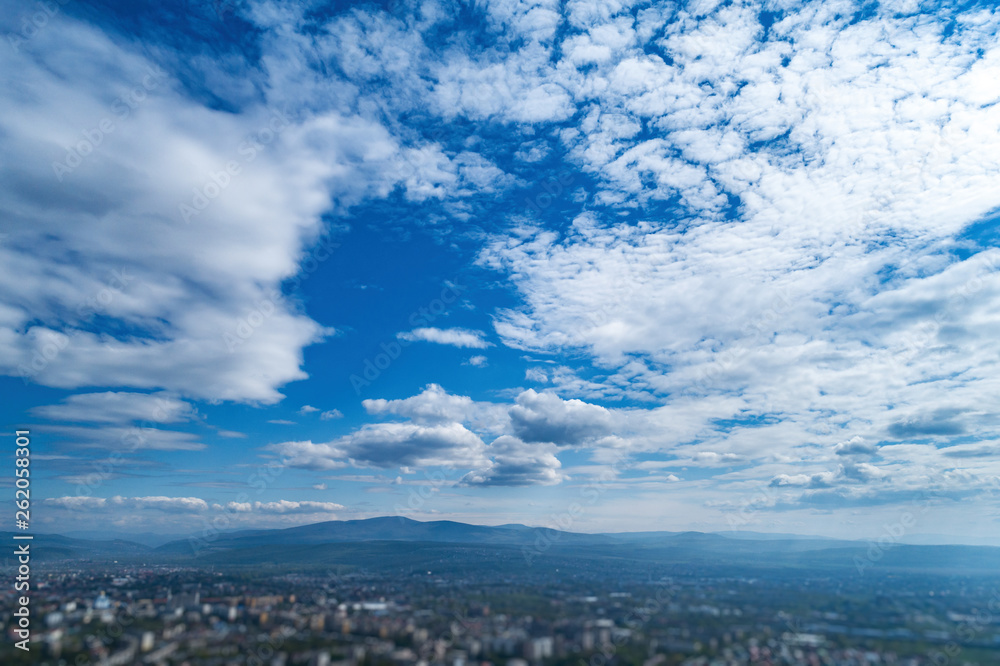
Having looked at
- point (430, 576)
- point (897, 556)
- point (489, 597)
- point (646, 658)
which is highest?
point (646, 658)

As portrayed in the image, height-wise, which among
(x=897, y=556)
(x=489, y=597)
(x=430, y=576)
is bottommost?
(x=897, y=556)

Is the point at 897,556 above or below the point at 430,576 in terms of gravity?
below

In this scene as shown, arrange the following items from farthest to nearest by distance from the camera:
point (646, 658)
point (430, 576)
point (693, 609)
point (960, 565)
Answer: point (960, 565) < point (430, 576) < point (693, 609) < point (646, 658)

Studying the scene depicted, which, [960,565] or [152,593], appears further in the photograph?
[960,565]

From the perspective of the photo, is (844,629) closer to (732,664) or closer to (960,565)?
(732,664)

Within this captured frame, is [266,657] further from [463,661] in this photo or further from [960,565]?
[960,565]

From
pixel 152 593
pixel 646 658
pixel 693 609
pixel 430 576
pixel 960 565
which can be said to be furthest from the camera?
pixel 960 565

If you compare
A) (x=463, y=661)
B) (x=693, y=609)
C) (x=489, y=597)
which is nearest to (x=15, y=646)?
(x=463, y=661)

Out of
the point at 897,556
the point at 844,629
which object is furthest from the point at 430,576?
the point at 897,556

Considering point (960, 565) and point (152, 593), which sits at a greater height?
point (152, 593)
